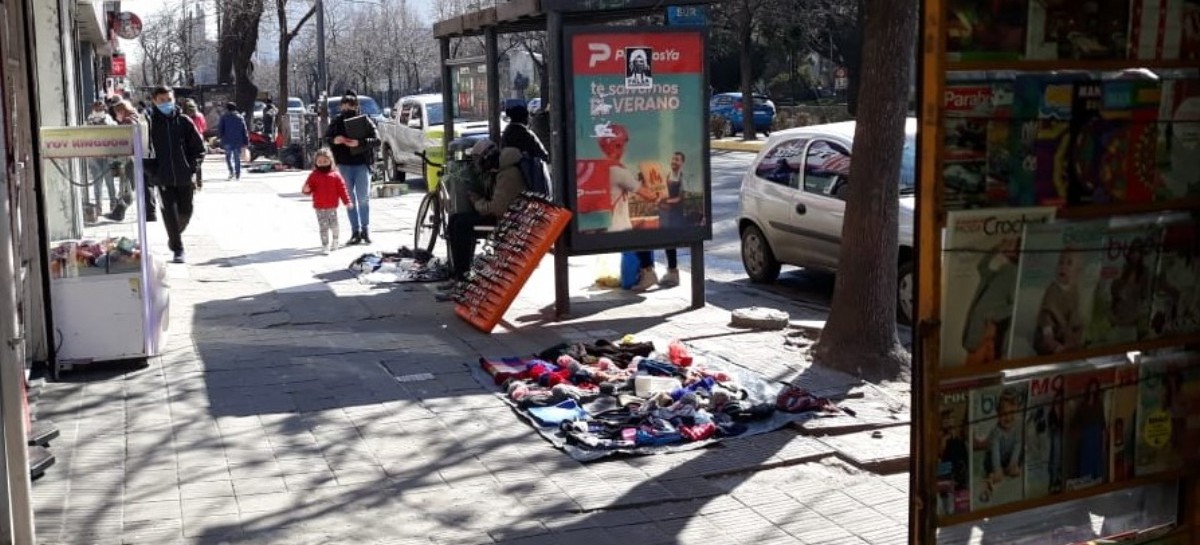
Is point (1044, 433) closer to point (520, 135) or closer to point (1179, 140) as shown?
point (1179, 140)

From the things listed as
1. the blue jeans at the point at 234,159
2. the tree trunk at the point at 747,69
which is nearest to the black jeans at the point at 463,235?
the blue jeans at the point at 234,159

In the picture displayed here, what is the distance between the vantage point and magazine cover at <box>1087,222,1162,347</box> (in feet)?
13.0

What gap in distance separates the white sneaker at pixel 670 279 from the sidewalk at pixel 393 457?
128cm

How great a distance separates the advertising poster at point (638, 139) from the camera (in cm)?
1052

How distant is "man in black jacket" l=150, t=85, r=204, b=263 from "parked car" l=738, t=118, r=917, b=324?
591 cm

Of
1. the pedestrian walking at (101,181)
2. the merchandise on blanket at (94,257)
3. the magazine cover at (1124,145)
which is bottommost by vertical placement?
the merchandise on blanket at (94,257)

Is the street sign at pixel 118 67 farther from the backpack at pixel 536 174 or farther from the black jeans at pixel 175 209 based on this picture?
the backpack at pixel 536 174

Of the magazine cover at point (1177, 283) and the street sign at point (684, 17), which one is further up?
the street sign at point (684, 17)

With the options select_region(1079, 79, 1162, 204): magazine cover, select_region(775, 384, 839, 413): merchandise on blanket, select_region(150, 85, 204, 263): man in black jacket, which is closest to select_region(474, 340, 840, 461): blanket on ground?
select_region(775, 384, 839, 413): merchandise on blanket

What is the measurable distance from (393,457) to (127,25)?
27.6 m

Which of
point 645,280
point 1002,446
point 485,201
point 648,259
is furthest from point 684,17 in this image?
point 1002,446

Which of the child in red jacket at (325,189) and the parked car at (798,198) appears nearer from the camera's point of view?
the parked car at (798,198)

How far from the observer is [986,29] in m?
3.64

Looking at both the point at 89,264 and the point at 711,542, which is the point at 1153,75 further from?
the point at 89,264
